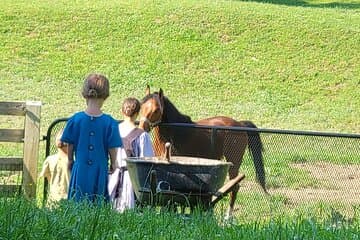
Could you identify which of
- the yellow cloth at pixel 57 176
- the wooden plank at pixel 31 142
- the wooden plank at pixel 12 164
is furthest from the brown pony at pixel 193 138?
the wooden plank at pixel 12 164

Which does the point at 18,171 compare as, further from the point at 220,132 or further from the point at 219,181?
the point at 219,181

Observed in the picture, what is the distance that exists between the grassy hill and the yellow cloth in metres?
9.31

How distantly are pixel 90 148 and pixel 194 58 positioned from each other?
689 inches

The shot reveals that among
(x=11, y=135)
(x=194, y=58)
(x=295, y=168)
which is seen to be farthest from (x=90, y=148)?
(x=194, y=58)

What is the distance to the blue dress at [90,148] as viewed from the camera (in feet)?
26.0

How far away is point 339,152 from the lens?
30.3 ft

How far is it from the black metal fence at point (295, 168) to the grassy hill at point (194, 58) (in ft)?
29.4

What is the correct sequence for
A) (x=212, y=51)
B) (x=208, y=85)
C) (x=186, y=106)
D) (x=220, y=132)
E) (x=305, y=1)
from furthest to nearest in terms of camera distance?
(x=305, y=1) → (x=212, y=51) → (x=208, y=85) → (x=186, y=106) → (x=220, y=132)

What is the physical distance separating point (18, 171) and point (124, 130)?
6.35ft

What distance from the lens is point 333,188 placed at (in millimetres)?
9586

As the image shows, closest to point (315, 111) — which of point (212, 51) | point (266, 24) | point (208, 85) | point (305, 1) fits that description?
point (208, 85)

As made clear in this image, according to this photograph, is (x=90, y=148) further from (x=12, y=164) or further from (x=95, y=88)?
(x=12, y=164)

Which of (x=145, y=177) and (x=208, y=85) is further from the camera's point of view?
(x=208, y=85)

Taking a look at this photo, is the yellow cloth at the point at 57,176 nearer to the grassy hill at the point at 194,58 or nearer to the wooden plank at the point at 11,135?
the wooden plank at the point at 11,135
